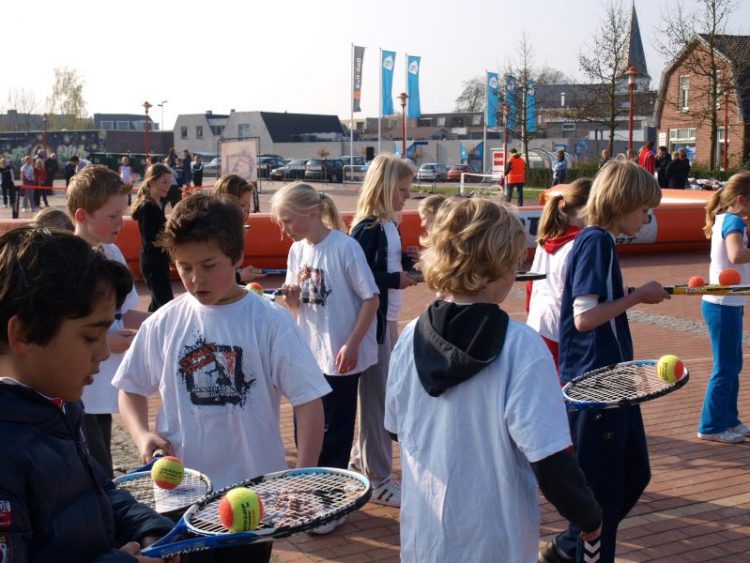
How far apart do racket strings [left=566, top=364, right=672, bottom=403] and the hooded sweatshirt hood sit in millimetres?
836

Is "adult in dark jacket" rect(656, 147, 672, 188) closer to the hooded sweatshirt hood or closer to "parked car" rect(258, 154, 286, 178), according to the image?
the hooded sweatshirt hood

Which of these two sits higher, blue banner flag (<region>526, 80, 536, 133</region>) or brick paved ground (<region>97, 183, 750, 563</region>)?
blue banner flag (<region>526, 80, 536, 133</region>)

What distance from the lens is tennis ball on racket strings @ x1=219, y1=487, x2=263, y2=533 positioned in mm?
2377

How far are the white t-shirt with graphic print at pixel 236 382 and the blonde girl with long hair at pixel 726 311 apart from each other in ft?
13.3

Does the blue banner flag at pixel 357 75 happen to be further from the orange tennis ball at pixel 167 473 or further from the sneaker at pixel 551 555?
the orange tennis ball at pixel 167 473

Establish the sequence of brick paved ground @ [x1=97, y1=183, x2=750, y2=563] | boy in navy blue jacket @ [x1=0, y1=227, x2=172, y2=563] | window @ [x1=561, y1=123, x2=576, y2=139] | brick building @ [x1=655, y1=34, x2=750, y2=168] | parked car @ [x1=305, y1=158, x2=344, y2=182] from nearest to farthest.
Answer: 1. boy in navy blue jacket @ [x1=0, y1=227, x2=172, y2=563]
2. brick paved ground @ [x1=97, y1=183, x2=750, y2=563]
3. brick building @ [x1=655, y1=34, x2=750, y2=168]
4. parked car @ [x1=305, y1=158, x2=344, y2=182]
5. window @ [x1=561, y1=123, x2=576, y2=139]

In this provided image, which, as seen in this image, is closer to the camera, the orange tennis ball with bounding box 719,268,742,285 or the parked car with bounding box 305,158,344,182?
the orange tennis ball with bounding box 719,268,742,285

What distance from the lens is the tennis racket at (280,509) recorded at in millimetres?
2301

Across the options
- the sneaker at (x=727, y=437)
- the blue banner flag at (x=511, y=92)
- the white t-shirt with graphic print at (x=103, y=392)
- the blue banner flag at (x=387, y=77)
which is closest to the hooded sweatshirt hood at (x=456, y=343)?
the white t-shirt with graphic print at (x=103, y=392)

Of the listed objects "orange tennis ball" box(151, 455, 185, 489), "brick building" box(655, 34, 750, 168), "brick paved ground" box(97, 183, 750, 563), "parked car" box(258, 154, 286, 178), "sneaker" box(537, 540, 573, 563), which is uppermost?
"brick building" box(655, 34, 750, 168)

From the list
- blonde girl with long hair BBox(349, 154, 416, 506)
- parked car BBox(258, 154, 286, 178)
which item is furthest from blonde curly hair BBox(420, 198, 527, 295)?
parked car BBox(258, 154, 286, 178)

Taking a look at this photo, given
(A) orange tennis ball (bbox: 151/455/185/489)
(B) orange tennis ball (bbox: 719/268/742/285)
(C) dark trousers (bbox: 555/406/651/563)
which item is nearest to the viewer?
(A) orange tennis ball (bbox: 151/455/185/489)

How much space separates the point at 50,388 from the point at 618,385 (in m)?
2.40

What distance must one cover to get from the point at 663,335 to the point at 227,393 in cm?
854
